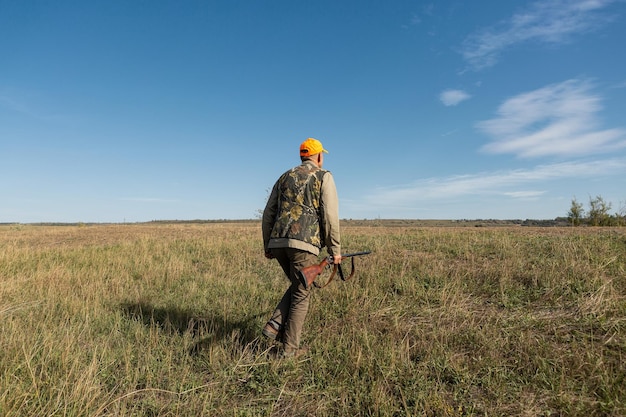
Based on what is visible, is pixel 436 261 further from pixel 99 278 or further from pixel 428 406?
pixel 99 278

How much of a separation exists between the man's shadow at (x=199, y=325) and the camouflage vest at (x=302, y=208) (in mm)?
1482

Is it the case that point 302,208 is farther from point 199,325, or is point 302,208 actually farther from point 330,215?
point 199,325

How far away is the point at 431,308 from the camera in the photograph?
225 inches

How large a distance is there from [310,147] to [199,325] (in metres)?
3.09

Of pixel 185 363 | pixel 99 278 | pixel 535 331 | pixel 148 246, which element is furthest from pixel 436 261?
pixel 148 246

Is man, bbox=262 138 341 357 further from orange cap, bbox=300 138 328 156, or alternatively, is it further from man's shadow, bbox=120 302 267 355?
man's shadow, bbox=120 302 267 355

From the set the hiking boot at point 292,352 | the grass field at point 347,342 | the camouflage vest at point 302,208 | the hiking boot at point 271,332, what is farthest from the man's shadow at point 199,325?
the camouflage vest at point 302,208

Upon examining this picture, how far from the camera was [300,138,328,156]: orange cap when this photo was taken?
176 inches

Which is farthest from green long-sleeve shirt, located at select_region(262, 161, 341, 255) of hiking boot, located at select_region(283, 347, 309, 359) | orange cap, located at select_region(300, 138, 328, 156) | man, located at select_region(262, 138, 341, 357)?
hiking boot, located at select_region(283, 347, 309, 359)

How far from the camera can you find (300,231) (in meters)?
4.12

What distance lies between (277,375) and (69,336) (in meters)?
2.84

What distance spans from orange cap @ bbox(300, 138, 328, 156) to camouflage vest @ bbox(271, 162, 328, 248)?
29cm

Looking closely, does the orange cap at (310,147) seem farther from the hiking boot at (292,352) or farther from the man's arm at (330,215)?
the hiking boot at (292,352)

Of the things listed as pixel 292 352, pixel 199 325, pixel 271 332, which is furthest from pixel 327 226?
pixel 199 325
